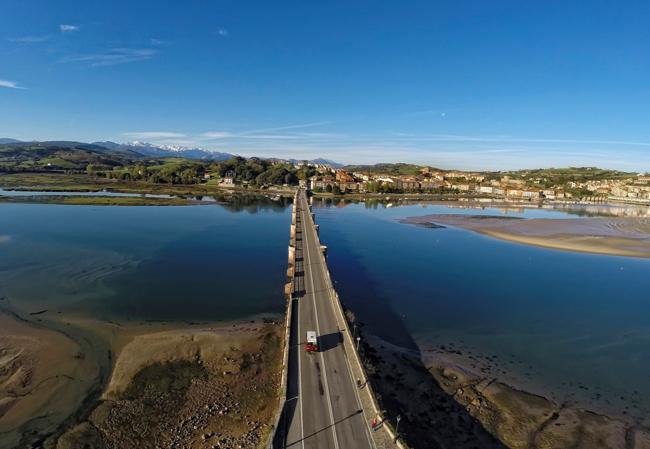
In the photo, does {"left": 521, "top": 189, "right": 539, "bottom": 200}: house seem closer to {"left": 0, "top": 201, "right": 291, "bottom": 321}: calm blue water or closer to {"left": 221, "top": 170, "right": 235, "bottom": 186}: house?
{"left": 221, "top": 170, "right": 235, "bottom": 186}: house

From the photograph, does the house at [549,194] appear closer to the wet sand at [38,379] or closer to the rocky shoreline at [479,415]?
the rocky shoreline at [479,415]

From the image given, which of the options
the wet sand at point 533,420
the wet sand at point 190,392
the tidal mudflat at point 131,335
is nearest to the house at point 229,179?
the tidal mudflat at point 131,335

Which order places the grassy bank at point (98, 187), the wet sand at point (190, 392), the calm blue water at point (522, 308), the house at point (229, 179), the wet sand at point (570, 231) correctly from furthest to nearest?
the house at point (229, 179) < the grassy bank at point (98, 187) < the wet sand at point (570, 231) < the calm blue water at point (522, 308) < the wet sand at point (190, 392)

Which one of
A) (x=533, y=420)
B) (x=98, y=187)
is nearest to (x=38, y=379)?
(x=533, y=420)

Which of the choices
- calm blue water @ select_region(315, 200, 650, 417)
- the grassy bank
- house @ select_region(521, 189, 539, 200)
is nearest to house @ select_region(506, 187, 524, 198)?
house @ select_region(521, 189, 539, 200)

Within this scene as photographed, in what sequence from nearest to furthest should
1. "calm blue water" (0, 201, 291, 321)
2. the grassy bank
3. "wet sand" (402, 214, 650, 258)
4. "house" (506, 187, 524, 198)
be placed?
"calm blue water" (0, 201, 291, 321) < "wet sand" (402, 214, 650, 258) < the grassy bank < "house" (506, 187, 524, 198)
